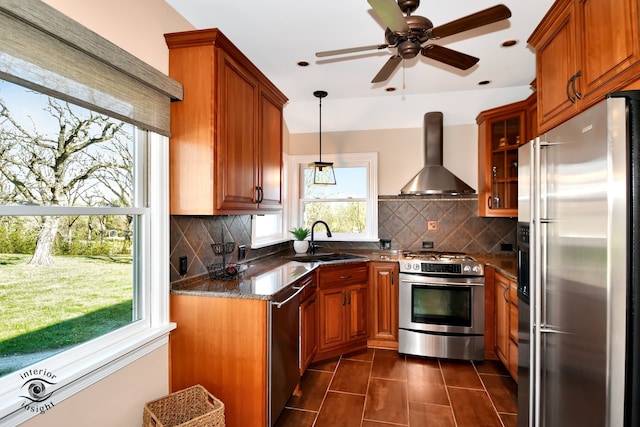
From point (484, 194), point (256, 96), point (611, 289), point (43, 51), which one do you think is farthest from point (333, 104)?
point (611, 289)

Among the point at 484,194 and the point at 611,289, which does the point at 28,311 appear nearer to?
the point at 611,289

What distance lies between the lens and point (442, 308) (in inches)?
124

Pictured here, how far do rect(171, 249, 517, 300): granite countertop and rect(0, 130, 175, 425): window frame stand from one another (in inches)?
5.8

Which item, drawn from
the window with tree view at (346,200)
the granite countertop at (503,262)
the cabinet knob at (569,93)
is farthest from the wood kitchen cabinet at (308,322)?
the cabinet knob at (569,93)

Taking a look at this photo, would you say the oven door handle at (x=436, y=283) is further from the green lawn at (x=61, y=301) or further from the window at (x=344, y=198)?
the green lawn at (x=61, y=301)

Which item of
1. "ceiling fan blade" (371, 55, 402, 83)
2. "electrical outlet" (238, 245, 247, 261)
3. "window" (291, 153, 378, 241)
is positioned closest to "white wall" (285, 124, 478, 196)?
"window" (291, 153, 378, 241)

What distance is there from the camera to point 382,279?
335cm

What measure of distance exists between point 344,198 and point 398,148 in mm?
892

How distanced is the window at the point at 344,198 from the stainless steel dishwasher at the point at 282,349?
5.88ft

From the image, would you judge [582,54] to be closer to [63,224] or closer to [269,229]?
[63,224]

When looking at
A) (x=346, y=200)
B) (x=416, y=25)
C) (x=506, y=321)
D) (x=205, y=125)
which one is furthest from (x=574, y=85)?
(x=346, y=200)

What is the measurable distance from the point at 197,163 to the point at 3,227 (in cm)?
93

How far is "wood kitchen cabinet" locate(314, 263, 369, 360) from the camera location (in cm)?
304

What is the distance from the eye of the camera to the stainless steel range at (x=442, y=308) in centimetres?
307
